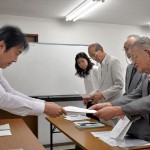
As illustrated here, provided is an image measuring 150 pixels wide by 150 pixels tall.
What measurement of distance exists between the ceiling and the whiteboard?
2.10 feet

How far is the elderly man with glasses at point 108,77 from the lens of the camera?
278cm

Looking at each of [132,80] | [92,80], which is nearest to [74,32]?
[92,80]

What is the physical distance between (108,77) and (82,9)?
5.70ft

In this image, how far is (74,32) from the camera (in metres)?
5.01

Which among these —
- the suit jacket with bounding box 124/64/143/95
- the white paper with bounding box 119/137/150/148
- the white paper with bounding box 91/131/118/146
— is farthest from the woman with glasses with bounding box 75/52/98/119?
the white paper with bounding box 119/137/150/148

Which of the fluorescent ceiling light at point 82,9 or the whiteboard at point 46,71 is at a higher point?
the fluorescent ceiling light at point 82,9

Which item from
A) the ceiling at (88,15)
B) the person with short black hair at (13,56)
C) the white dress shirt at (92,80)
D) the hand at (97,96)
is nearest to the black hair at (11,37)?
the person with short black hair at (13,56)

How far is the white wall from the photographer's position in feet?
15.1

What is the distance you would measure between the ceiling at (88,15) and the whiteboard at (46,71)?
64cm

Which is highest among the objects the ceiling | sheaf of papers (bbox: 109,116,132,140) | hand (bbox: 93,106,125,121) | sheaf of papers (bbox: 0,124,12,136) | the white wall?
the ceiling

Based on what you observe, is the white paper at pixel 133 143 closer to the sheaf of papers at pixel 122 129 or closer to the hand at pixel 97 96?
A: the sheaf of papers at pixel 122 129

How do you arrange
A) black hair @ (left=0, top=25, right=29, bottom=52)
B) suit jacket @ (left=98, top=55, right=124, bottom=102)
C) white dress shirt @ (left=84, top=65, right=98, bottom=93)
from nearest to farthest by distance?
1. black hair @ (left=0, top=25, right=29, bottom=52)
2. suit jacket @ (left=98, top=55, right=124, bottom=102)
3. white dress shirt @ (left=84, top=65, right=98, bottom=93)

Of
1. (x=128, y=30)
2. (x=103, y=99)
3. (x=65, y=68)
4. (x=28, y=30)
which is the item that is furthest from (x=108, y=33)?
(x=103, y=99)

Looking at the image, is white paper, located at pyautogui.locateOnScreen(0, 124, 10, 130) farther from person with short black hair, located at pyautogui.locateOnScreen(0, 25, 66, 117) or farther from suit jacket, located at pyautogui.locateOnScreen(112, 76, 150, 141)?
suit jacket, located at pyautogui.locateOnScreen(112, 76, 150, 141)
